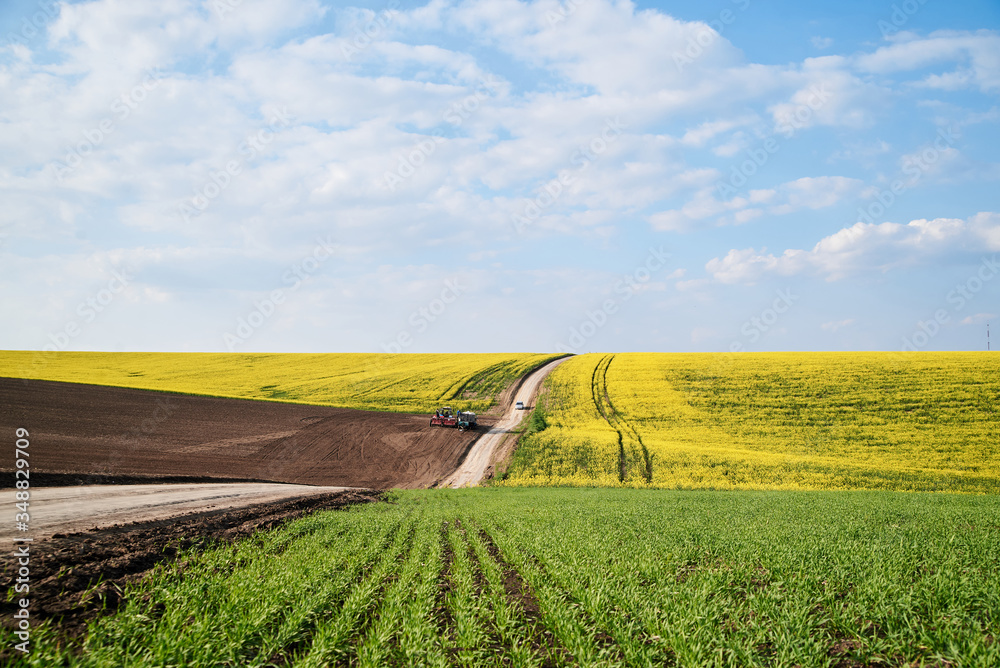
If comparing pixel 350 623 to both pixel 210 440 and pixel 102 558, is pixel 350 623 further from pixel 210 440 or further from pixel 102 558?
pixel 210 440

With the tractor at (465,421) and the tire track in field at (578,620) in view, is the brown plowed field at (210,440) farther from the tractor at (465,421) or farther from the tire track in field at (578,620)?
the tire track in field at (578,620)

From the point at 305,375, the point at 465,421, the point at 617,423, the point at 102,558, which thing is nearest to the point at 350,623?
the point at 102,558

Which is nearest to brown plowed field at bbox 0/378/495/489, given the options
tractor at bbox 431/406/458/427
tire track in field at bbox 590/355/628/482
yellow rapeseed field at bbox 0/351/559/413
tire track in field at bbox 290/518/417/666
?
tractor at bbox 431/406/458/427

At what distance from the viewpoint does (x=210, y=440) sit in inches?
1356

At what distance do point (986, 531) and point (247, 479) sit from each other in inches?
1234

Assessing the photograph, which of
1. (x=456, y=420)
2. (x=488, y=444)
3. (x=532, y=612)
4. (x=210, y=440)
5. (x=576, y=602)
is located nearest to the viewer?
(x=532, y=612)

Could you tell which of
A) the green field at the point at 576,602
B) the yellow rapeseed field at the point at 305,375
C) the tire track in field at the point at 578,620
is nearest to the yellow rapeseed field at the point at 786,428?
the yellow rapeseed field at the point at 305,375

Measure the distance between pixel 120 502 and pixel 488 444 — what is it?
2459cm

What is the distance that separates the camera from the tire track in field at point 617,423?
32375 mm

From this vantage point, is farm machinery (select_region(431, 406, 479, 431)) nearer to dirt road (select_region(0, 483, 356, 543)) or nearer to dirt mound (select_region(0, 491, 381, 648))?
dirt road (select_region(0, 483, 356, 543))

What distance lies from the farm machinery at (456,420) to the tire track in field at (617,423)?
39.0 ft

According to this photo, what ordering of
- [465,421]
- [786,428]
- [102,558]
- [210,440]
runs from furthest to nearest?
[465,421]
[786,428]
[210,440]
[102,558]

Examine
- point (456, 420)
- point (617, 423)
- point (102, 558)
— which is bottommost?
point (617, 423)

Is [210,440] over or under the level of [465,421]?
under
